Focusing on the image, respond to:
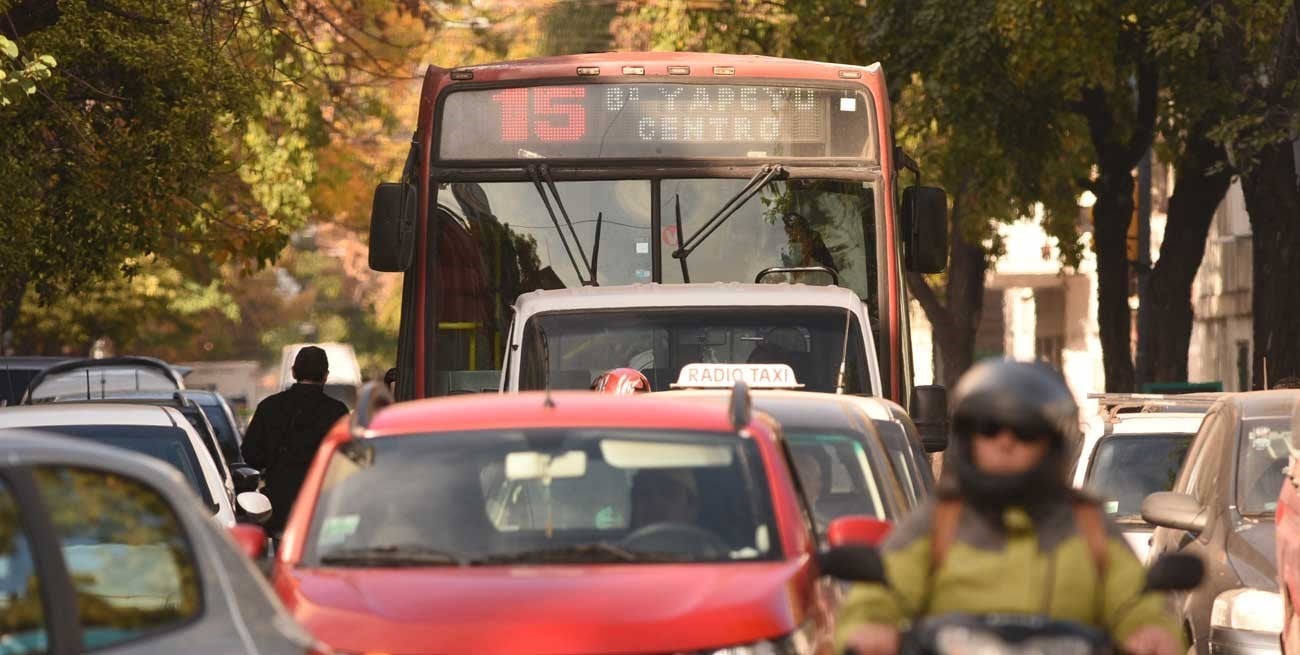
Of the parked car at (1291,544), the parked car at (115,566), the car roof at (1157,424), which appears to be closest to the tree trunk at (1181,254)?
the car roof at (1157,424)

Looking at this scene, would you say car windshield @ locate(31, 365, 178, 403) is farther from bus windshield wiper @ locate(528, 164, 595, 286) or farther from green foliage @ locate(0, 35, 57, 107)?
bus windshield wiper @ locate(528, 164, 595, 286)

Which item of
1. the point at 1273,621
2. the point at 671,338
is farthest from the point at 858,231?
the point at 1273,621

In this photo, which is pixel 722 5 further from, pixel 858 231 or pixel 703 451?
pixel 703 451

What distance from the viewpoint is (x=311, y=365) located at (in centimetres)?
1365

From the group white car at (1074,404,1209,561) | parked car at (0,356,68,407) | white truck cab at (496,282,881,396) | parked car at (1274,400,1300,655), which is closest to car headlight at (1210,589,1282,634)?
parked car at (1274,400,1300,655)

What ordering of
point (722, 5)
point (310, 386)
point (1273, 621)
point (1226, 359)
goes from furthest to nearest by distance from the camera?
1. point (1226, 359)
2. point (722, 5)
3. point (310, 386)
4. point (1273, 621)

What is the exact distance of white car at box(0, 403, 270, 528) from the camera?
12.6 m

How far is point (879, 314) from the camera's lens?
1429cm

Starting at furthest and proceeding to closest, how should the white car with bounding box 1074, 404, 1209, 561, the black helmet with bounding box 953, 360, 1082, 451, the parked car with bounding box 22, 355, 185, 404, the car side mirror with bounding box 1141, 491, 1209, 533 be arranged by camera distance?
the parked car with bounding box 22, 355, 185, 404 < the white car with bounding box 1074, 404, 1209, 561 < the car side mirror with bounding box 1141, 491, 1209, 533 < the black helmet with bounding box 953, 360, 1082, 451

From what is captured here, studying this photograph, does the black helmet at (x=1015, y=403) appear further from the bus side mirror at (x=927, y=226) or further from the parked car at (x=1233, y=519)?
the bus side mirror at (x=927, y=226)

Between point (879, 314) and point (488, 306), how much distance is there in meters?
2.13

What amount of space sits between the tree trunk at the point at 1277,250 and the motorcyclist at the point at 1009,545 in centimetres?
1677

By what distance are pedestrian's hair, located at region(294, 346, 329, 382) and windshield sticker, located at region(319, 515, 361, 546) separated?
20.9 ft

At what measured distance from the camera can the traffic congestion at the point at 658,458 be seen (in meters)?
5.26
